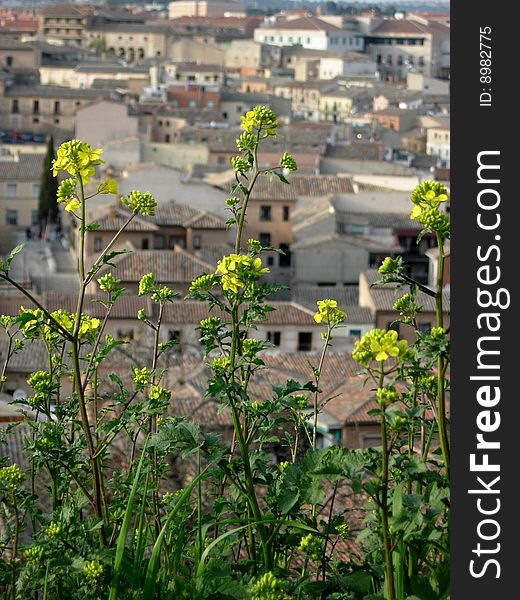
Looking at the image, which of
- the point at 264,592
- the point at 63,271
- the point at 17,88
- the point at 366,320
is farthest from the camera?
the point at 17,88

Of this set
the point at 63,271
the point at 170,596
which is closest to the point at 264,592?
the point at 170,596

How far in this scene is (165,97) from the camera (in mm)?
46281

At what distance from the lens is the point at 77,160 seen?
298cm

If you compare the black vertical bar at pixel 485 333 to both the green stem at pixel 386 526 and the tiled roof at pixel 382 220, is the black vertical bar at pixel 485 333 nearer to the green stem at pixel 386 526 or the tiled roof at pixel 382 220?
the green stem at pixel 386 526

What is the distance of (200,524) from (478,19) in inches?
41.7

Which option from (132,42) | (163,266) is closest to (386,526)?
(163,266)

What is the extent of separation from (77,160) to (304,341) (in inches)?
663

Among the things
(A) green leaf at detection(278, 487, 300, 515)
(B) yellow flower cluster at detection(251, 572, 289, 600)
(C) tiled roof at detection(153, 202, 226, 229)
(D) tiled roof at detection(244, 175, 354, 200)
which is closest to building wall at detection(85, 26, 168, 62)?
(D) tiled roof at detection(244, 175, 354, 200)

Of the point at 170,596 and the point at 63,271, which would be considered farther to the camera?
the point at 63,271

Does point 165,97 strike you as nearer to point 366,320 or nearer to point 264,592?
point 366,320

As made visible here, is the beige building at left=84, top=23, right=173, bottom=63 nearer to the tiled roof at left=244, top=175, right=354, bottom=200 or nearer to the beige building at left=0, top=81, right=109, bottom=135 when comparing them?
the beige building at left=0, top=81, right=109, bottom=135

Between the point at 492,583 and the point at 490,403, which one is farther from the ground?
the point at 490,403

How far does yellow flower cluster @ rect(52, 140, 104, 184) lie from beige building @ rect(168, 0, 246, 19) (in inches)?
4128

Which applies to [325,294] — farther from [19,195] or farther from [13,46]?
[13,46]
